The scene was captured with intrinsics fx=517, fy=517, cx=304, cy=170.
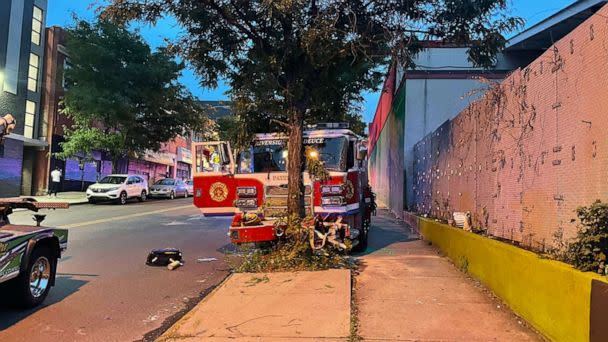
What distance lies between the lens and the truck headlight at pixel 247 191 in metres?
10.1

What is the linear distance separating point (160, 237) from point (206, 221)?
15.5ft

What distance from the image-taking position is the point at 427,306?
629 cm

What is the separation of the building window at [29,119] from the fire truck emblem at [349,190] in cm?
2547

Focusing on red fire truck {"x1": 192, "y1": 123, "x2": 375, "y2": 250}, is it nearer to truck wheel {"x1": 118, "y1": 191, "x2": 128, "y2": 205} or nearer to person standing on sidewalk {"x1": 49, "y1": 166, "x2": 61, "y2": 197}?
truck wheel {"x1": 118, "y1": 191, "x2": 128, "y2": 205}

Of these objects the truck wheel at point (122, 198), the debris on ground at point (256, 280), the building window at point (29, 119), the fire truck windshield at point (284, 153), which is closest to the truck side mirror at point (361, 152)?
the fire truck windshield at point (284, 153)

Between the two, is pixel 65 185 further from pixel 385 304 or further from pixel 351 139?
pixel 385 304

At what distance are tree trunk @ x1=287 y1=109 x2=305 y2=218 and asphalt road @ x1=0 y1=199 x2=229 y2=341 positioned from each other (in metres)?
1.77

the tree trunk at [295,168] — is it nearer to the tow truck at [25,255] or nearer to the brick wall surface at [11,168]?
the tow truck at [25,255]

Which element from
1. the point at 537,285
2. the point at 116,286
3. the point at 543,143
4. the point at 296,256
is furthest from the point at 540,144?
the point at 116,286

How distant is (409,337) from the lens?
16.9 ft

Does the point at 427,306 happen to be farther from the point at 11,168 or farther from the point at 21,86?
the point at 21,86

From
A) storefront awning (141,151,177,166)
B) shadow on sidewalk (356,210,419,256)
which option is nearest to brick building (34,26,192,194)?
storefront awning (141,151,177,166)

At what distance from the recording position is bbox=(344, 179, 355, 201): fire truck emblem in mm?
9719

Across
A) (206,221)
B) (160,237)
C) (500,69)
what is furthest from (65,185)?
(500,69)
